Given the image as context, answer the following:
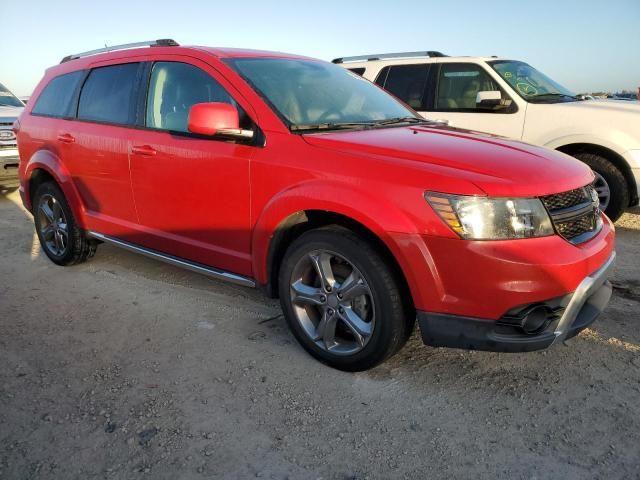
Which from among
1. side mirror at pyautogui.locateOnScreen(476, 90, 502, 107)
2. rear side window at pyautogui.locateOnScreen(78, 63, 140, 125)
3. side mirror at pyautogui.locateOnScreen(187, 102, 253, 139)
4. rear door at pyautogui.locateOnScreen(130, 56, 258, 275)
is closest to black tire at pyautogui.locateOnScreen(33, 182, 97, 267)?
rear side window at pyautogui.locateOnScreen(78, 63, 140, 125)

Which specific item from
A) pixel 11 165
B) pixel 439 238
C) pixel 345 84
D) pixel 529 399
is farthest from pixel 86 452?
pixel 11 165

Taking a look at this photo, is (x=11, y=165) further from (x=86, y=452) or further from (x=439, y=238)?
(x=439, y=238)

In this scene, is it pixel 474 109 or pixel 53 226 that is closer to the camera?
pixel 53 226

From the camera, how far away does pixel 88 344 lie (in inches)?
128

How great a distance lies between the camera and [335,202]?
2635 mm

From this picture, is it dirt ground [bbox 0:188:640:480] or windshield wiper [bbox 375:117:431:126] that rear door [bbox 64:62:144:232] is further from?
windshield wiper [bbox 375:117:431:126]

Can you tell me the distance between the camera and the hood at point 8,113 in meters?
8.59

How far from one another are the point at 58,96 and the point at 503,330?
4150 mm

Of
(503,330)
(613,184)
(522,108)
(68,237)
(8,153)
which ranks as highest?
(522,108)

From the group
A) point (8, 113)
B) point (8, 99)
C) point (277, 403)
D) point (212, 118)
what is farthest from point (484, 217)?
point (8, 99)

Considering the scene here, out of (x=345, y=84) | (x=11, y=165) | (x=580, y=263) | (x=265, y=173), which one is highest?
(x=345, y=84)

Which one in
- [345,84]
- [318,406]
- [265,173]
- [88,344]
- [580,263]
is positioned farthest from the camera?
[345,84]

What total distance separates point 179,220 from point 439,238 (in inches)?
72.6

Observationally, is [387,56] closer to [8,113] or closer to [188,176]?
[188,176]
